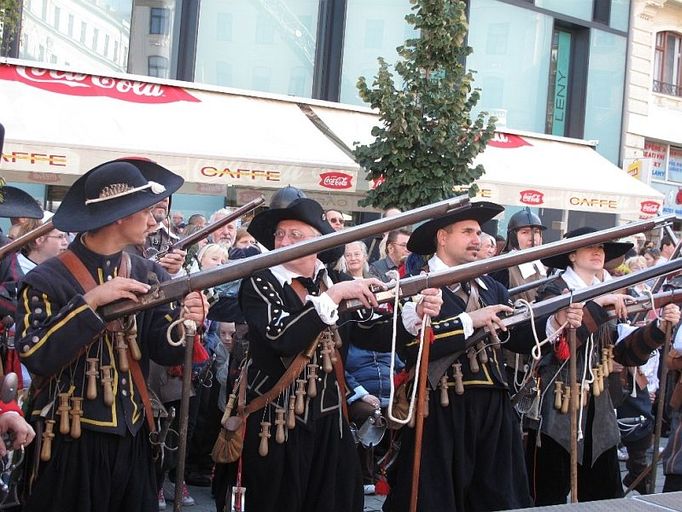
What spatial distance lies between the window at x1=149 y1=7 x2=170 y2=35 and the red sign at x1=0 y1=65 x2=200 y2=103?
4.07ft

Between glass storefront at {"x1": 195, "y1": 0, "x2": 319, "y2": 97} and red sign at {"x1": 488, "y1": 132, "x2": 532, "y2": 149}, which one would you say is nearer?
glass storefront at {"x1": 195, "y1": 0, "x2": 319, "y2": 97}

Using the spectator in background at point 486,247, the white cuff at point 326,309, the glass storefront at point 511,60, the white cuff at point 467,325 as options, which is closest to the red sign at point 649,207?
the glass storefront at point 511,60

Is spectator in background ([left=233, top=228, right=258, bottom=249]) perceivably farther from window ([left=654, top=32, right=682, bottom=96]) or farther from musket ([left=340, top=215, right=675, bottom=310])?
window ([left=654, top=32, right=682, bottom=96])

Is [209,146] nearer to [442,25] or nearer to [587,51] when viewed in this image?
[442,25]

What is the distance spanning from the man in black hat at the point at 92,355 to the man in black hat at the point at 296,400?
2.35 ft

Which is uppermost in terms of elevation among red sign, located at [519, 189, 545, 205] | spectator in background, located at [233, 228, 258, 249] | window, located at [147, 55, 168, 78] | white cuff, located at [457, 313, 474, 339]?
window, located at [147, 55, 168, 78]

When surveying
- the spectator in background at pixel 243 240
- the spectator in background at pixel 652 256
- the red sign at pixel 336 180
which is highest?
the red sign at pixel 336 180

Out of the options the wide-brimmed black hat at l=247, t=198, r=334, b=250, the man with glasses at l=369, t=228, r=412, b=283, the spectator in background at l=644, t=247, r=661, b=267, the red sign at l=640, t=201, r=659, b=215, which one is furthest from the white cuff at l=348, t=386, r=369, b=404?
the red sign at l=640, t=201, r=659, b=215

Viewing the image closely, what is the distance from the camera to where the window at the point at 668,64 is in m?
21.0

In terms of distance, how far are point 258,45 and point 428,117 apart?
5220 mm

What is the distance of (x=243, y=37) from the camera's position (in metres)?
15.2

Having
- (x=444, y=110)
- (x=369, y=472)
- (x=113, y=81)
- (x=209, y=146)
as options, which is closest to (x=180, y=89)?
(x=113, y=81)

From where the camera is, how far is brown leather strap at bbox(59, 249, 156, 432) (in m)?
4.01

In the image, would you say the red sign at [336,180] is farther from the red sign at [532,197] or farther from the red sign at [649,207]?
the red sign at [649,207]
